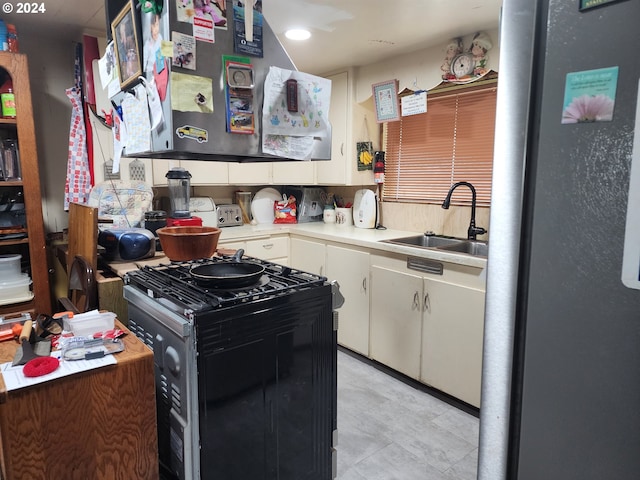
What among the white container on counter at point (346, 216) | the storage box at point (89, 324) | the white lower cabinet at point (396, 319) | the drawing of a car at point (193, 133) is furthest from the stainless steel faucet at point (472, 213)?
the storage box at point (89, 324)

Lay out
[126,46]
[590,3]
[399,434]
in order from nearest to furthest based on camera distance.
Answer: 1. [590,3]
2. [126,46]
3. [399,434]

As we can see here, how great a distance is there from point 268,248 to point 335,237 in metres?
0.62

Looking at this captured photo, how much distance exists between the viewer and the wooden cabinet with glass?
2.28 metres

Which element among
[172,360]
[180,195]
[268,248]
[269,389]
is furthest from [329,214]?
[172,360]

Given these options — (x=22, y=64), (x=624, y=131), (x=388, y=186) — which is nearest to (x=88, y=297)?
(x=22, y=64)

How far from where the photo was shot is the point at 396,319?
2.68 metres

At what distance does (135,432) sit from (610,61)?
1.40 m

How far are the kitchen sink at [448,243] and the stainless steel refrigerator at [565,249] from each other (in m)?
1.92

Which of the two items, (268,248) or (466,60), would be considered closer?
(466,60)

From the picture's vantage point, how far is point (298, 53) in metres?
2.99

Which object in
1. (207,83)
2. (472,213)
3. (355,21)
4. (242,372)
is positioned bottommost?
(242,372)

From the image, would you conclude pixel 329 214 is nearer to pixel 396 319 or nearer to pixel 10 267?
pixel 396 319

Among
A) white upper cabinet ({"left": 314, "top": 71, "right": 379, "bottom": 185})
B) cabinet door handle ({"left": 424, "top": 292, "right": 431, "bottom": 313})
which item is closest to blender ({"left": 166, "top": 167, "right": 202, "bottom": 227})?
white upper cabinet ({"left": 314, "top": 71, "right": 379, "bottom": 185})

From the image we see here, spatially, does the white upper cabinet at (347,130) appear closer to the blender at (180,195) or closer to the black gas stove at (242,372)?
the blender at (180,195)
